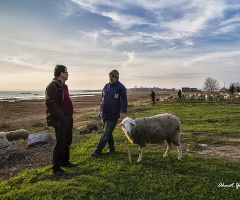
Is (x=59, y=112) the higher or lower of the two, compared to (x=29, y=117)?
higher

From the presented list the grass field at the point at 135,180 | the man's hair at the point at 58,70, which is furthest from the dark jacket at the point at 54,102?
the grass field at the point at 135,180

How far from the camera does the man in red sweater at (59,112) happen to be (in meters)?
4.93

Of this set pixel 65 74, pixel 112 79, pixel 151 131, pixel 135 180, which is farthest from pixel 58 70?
pixel 135 180

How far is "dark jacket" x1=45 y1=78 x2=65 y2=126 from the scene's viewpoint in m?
4.88

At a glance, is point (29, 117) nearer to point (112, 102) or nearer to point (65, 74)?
point (112, 102)

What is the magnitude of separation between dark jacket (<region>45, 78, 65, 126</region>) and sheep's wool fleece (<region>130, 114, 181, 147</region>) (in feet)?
8.60

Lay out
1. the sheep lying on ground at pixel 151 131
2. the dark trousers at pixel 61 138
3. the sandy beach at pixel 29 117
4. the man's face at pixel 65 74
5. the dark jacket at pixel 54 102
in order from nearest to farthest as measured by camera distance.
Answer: the dark jacket at pixel 54 102 < the dark trousers at pixel 61 138 < the man's face at pixel 65 74 < the sheep lying on ground at pixel 151 131 < the sandy beach at pixel 29 117

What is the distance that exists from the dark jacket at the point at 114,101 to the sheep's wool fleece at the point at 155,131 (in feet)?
2.81

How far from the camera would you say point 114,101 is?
252 inches

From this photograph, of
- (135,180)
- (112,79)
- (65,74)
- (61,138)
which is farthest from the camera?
(112,79)

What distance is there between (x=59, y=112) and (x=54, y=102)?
336 mm

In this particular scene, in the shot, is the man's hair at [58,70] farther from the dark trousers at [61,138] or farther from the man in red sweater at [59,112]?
the dark trousers at [61,138]

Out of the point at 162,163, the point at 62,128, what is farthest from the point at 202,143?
the point at 62,128

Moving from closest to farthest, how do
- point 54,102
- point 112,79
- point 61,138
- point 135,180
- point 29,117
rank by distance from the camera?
1. point 135,180
2. point 54,102
3. point 61,138
4. point 112,79
5. point 29,117
